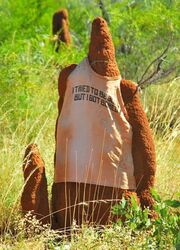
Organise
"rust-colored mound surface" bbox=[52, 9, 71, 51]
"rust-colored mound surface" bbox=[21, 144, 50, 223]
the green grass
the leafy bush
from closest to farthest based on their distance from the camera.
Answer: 1. the leafy bush
2. the green grass
3. "rust-colored mound surface" bbox=[21, 144, 50, 223]
4. "rust-colored mound surface" bbox=[52, 9, 71, 51]

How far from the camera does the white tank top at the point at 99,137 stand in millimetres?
5098

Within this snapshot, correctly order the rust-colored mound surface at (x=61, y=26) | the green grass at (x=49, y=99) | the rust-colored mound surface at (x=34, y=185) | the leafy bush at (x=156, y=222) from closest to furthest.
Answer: the leafy bush at (x=156, y=222), the green grass at (x=49, y=99), the rust-colored mound surface at (x=34, y=185), the rust-colored mound surface at (x=61, y=26)

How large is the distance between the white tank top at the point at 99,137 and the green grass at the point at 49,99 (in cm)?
35

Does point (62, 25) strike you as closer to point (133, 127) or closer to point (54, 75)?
point (54, 75)

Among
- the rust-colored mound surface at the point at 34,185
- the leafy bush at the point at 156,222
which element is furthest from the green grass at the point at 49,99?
the rust-colored mound surface at the point at 34,185

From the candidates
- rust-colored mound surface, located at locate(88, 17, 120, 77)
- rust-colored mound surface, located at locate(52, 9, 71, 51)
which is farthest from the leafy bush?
rust-colored mound surface, located at locate(52, 9, 71, 51)

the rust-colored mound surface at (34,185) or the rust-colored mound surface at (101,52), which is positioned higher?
the rust-colored mound surface at (101,52)

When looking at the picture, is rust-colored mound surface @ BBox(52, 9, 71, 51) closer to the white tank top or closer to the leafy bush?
the white tank top

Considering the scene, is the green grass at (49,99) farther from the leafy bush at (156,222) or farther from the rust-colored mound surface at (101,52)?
the rust-colored mound surface at (101,52)

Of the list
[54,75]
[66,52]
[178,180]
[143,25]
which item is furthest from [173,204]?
[66,52]

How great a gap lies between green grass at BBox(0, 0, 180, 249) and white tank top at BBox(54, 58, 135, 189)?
355 mm

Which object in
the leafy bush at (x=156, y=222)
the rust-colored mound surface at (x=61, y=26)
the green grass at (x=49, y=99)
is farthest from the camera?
the rust-colored mound surface at (x=61, y=26)

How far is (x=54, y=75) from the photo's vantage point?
9.99 meters

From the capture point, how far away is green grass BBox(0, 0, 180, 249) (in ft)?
16.0
